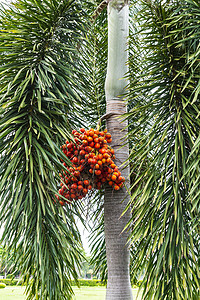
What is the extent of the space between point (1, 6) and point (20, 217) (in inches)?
65.8

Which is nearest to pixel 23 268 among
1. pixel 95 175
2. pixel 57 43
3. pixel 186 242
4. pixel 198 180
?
A: pixel 95 175

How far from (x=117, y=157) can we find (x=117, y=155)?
13mm

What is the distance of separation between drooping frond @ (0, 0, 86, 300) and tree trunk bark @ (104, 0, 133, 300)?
0.22m

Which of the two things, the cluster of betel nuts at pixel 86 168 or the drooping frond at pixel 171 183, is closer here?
the drooping frond at pixel 171 183

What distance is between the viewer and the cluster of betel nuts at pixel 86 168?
1879 mm

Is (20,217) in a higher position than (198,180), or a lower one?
lower

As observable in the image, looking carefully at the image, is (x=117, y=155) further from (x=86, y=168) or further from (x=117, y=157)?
(x=86, y=168)

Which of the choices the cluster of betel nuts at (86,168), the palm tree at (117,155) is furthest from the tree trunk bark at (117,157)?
the cluster of betel nuts at (86,168)

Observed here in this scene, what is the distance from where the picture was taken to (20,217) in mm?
1859

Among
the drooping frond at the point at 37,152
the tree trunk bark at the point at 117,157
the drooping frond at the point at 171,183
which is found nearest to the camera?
the drooping frond at the point at 171,183

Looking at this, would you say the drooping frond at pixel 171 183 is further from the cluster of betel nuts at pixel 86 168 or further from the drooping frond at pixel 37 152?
the drooping frond at pixel 37 152

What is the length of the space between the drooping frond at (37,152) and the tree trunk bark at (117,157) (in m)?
0.22

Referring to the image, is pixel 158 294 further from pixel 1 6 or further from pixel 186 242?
pixel 1 6

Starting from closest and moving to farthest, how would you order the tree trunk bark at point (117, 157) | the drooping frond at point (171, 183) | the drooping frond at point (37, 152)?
1. the drooping frond at point (171, 183)
2. the drooping frond at point (37, 152)
3. the tree trunk bark at point (117, 157)
